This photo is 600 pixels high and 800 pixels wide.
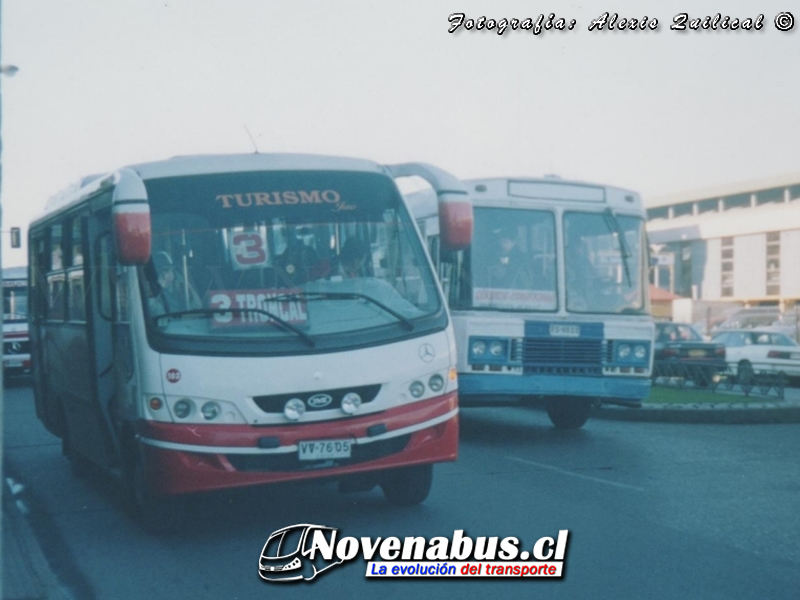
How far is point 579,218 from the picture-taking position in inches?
526

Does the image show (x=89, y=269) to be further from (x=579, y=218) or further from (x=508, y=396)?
(x=579, y=218)

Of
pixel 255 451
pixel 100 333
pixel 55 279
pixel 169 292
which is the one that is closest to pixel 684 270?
pixel 55 279

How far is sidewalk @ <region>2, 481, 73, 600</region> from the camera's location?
6.27 metres

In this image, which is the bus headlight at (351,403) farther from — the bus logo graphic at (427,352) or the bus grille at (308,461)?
the bus logo graphic at (427,352)

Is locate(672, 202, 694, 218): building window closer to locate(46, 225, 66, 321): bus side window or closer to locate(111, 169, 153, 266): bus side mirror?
locate(46, 225, 66, 321): bus side window

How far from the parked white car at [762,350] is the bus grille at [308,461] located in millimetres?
20733

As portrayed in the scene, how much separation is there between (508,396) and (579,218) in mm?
2271

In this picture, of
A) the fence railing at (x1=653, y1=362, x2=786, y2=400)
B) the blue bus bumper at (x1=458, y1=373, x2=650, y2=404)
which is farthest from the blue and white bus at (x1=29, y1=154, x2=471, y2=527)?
the fence railing at (x1=653, y1=362, x2=786, y2=400)

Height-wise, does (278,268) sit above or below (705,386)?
above

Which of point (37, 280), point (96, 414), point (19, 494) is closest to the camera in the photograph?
point (96, 414)

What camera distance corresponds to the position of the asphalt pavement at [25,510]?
21.1ft

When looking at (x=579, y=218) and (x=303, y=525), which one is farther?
(x=579, y=218)

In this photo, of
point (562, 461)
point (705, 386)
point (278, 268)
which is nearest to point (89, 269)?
point (278, 268)

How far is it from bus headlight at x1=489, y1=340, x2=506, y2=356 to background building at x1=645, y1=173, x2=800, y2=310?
4541 centimetres
